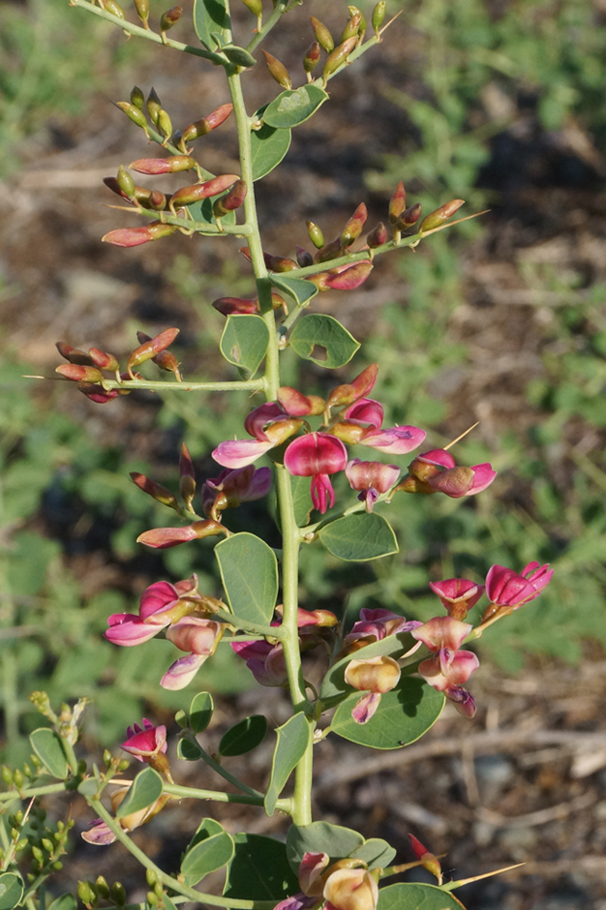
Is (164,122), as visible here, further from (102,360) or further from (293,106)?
(102,360)

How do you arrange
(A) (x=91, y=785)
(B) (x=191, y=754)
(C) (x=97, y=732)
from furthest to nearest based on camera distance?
(C) (x=97, y=732), (B) (x=191, y=754), (A) (x=91, y=785)

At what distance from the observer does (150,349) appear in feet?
2.89

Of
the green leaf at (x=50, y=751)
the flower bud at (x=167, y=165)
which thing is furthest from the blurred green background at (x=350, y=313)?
the flower bud at (x=167, y=165)

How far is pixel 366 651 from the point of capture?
0.84 metres

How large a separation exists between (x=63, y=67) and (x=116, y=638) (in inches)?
191

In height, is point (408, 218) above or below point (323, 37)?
below

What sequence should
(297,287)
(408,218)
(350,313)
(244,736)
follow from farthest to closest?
(350,313)
(244,736)
(408,218)
(297,287)

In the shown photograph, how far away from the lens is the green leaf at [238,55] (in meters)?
0.80

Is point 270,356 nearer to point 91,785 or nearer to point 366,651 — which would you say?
point 366,651

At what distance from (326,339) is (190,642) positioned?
1.05 ft

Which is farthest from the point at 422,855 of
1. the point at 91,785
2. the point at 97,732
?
the point at 97,732

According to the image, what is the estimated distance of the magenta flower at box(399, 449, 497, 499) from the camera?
85 cm

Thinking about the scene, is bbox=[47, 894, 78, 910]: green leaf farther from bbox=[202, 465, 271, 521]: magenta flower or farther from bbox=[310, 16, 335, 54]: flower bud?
bbox=[310, 16, 335, 54]: flower bud

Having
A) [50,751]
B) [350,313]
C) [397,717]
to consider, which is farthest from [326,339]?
[350,313]
